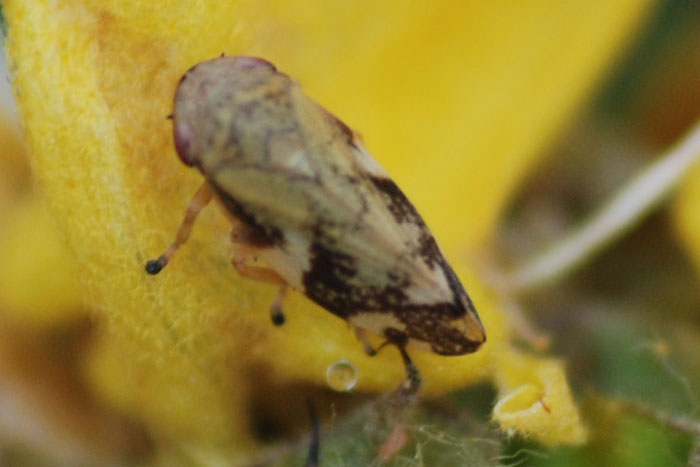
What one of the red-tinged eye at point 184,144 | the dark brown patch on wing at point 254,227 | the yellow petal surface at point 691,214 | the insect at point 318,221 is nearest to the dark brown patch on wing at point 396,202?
the insect at point 318,221

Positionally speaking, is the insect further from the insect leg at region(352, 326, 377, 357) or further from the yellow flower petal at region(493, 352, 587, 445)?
the yellow flower petal at region(493, 352, 587, 445)

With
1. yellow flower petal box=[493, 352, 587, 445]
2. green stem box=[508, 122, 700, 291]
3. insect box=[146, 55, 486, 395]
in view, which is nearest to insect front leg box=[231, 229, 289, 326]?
insect box=[146, 55, 486, 395]

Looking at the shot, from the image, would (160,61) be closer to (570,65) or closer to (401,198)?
(401,198)

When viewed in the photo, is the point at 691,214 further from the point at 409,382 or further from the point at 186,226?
the point at 186,226

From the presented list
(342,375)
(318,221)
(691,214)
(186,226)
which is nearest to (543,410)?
(342,375)

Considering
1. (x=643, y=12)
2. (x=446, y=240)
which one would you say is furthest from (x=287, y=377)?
(x=643, y=12)

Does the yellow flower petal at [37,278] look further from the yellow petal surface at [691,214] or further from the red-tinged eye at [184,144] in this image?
the yellow petal surface at [691,214]

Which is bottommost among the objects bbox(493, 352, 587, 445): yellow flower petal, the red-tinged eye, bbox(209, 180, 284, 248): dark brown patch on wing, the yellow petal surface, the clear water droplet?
the clear water droplet
